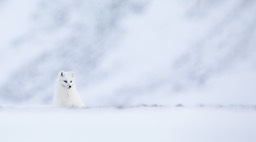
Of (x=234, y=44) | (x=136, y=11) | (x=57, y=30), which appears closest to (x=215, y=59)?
(x=234, y=44)

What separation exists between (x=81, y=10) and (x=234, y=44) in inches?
167

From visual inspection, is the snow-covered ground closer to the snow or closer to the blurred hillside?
the snow

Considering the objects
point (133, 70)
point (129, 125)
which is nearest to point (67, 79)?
point (129, 125)

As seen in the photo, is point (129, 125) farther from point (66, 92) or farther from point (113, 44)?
point (113, 44)

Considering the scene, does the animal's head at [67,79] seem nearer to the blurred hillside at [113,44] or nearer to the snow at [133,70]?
the snow at [133,70]

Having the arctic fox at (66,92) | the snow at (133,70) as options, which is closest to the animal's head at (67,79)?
the arctic fox at (66,92)

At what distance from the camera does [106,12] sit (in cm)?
950

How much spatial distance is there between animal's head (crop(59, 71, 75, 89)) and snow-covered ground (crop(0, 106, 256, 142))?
1.99 m

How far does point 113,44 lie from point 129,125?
758cm

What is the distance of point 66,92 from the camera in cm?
386

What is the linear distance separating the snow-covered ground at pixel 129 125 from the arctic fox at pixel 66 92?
1.84m

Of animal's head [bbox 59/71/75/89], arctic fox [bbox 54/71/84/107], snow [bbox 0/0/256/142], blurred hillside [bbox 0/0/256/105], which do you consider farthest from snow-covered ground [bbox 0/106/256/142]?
blurred hillside [bbox 0/0/256/105]

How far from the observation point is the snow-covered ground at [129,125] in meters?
1.76

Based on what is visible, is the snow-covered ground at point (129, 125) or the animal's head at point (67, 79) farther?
the animal's head at point (67, 79)
